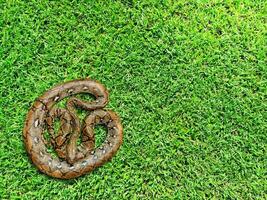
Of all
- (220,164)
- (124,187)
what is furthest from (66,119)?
(220,164)

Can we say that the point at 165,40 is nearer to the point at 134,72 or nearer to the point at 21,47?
the point at 134,72

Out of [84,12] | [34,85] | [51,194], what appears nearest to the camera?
[51,194]

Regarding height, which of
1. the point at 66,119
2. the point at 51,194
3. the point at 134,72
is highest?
the point at 134,72

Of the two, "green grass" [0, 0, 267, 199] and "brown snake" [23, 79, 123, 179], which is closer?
"brown snake" [23, 79, 123, 179]

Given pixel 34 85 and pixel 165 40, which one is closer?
pixel 34 85

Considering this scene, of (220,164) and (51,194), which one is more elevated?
(220,164)
